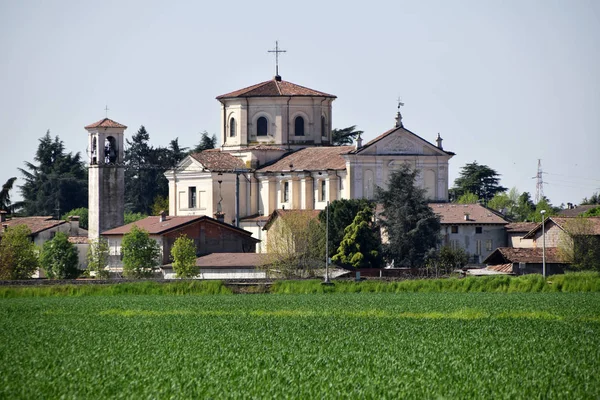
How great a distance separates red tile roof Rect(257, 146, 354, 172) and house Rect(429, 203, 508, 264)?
22.0ft

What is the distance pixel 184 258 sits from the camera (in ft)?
247

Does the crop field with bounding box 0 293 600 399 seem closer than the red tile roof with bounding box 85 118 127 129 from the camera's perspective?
Yes

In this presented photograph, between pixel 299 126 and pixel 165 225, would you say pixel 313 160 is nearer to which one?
pixel 299 126

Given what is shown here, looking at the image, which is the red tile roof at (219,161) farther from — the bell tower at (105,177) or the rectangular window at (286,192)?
the bell tower at (105,177)

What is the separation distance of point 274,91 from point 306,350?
60.8 m

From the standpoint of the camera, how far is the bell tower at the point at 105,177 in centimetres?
8569

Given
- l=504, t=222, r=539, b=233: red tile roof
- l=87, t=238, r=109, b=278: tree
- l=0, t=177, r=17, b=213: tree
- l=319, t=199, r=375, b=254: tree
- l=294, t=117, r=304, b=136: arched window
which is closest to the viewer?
l=319, t=199, r=375, b=254: tree

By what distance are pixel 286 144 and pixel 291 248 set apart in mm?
17165

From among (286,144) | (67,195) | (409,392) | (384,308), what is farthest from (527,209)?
(409,392)

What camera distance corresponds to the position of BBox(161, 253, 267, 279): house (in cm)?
7381

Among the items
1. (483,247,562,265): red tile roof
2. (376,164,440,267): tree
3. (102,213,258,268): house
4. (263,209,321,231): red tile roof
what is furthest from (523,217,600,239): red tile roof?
(102,213,258,268): house

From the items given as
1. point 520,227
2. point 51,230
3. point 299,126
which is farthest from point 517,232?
point 51,230

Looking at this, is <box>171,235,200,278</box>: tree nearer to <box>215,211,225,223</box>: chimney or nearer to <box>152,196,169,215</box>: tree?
<box>215,211,225,223</box>: chimney

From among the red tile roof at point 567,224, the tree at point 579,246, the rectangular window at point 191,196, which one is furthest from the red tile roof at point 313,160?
the tree at point 579,246
